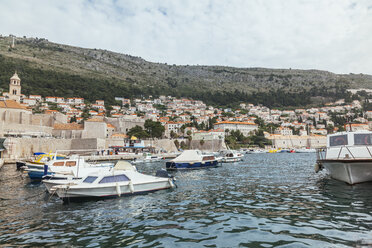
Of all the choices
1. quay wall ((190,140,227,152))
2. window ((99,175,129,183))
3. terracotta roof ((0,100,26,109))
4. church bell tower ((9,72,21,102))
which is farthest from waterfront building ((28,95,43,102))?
window ((99,175,129,183))

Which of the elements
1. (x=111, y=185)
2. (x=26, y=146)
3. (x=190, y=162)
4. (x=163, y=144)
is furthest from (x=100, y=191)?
(x=163, y=144)

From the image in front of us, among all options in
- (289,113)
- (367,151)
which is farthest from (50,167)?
(289,113)

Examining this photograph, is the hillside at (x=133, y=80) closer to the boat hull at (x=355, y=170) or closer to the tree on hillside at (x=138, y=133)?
the tree on hillside at (x=138, y=133)

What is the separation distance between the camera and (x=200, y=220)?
720cm

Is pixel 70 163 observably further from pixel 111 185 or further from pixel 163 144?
pixel 163 144

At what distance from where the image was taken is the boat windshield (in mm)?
12709

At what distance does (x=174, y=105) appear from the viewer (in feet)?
437

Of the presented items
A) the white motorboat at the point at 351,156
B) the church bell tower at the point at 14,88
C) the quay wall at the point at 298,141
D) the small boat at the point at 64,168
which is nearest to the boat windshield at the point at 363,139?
the white motorboat at the point at 351,156

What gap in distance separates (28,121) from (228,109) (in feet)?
353

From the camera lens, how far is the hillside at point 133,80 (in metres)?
105

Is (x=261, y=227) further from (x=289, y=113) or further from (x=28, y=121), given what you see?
(x=289, y=113)

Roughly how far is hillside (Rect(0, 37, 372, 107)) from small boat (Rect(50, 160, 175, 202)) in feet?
293

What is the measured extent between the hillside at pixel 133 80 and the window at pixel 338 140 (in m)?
95.4

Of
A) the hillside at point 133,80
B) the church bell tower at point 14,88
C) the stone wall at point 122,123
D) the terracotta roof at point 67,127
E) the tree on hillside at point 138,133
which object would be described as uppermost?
the hillside at point 133,80
